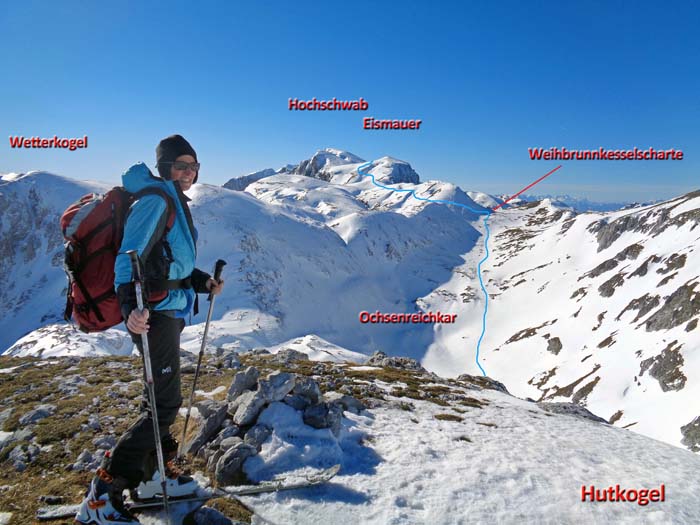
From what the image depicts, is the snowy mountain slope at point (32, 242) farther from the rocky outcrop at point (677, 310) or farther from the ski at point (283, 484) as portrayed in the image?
the rocky outcrop at point (677, 310)

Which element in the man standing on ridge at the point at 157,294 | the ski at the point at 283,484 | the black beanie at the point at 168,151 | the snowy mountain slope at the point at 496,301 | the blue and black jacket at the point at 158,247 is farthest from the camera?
the snowy mountain slope at the point at 496,301

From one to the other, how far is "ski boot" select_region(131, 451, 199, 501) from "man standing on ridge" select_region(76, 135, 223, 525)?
0.25 metres

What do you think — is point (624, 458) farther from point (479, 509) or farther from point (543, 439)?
point (479, 509)

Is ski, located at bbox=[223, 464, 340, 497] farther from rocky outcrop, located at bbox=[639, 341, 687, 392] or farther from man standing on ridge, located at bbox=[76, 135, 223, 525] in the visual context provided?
rocky outcrop, located at bbox=[639, 341, 687, 392]

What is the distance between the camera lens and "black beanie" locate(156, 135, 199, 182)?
604 centimetres

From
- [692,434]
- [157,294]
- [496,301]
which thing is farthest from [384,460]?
[496,301]

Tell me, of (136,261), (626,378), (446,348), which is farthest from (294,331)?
(136,261)

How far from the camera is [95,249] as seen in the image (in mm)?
5227

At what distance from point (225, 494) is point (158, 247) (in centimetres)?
511

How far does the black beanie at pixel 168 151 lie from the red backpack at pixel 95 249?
2.40 ft

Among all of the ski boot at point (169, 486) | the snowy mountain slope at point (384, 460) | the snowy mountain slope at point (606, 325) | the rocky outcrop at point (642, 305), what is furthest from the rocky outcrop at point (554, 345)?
the ski boot at point (169, 486)

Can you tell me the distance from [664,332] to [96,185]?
195m

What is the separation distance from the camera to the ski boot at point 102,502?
18.9ft

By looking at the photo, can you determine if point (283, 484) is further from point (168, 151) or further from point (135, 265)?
point (168, 151)
